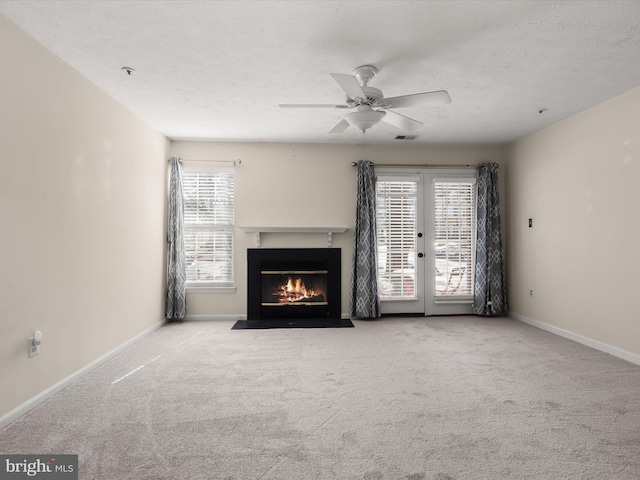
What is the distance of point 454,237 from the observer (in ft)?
18.2

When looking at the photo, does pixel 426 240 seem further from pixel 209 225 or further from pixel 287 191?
pixel 209 225

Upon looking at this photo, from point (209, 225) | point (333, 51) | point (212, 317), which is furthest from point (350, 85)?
point (212, 317)

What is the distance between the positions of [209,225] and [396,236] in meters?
2.76

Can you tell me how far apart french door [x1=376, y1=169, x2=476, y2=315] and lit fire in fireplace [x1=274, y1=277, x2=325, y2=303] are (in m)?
0.98

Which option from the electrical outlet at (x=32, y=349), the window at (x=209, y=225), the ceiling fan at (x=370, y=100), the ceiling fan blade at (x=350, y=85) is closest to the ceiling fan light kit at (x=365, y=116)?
the ceiling fan at (x=370, y=100)

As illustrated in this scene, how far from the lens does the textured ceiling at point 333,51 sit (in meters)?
2.28

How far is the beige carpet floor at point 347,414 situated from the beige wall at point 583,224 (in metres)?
0.50

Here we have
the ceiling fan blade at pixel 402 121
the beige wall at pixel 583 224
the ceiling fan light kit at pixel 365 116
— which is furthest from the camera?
the beige wall at pixel 583 224

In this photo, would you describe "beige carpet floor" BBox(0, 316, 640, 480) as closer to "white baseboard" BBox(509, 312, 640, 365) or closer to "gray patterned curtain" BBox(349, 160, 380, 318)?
"white baseboard" BBox(509, 312, 640, 365)

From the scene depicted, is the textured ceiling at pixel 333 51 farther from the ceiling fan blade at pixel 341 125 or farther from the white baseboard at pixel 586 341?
the white baseboard at pixel 586 341

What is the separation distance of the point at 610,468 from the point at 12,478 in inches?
116

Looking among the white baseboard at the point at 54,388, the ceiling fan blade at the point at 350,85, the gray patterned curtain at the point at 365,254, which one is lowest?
the white baseboard at the point at 54,388

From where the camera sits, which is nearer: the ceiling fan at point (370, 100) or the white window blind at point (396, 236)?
the ceiling fan at point (370, 100)

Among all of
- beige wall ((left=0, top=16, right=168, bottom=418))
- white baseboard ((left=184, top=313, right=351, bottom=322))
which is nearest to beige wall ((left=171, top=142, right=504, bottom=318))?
white baseboard ((left=184, top=313, right=351, bottom=322))
